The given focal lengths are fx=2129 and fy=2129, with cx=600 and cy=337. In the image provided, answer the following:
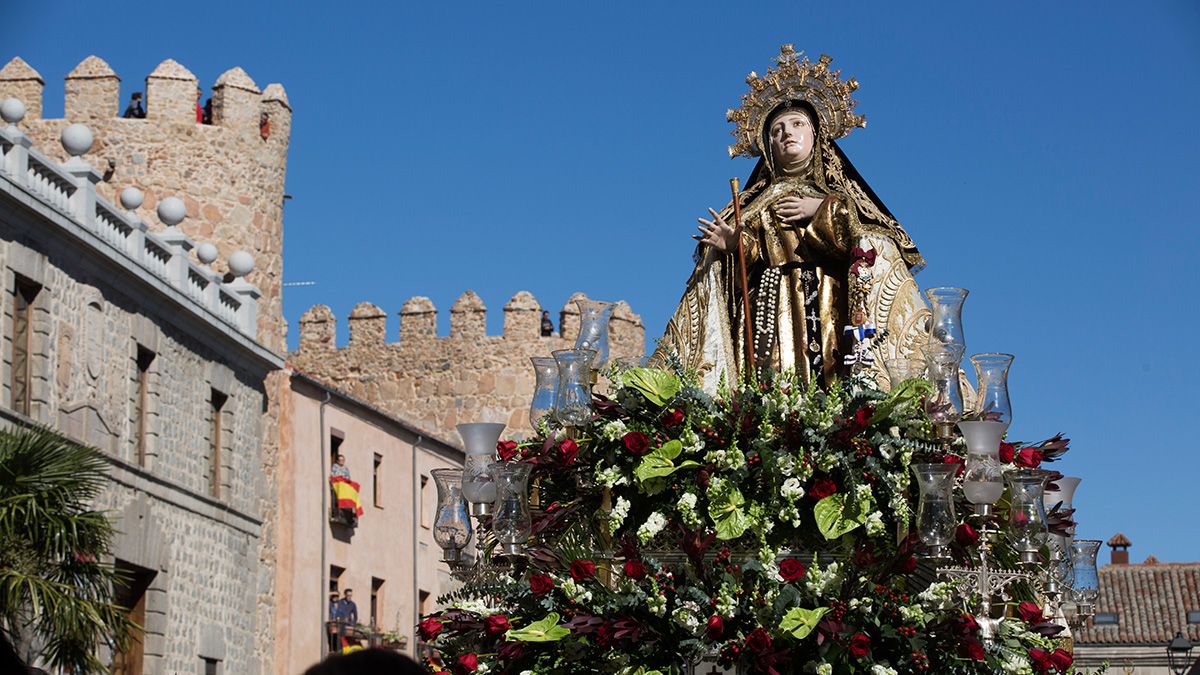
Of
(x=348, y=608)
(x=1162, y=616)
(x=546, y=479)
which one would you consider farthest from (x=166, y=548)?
(x=1162, y=616)

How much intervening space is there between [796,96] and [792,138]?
0.27 meters

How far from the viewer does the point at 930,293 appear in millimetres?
10547

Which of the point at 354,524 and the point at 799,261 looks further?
the point at 354,524

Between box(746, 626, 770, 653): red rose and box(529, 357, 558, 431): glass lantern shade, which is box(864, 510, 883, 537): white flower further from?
box(529, 357, 558, 431): glass lantern shade

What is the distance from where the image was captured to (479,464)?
1028cm

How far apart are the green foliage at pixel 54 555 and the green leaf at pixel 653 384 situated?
273 inches

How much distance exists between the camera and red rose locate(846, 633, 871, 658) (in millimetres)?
9305

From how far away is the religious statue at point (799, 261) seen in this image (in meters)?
11.4

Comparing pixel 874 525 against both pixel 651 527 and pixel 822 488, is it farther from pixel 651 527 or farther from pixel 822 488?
pixel 651 527

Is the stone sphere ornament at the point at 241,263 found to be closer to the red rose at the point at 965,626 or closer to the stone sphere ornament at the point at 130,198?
the stone sphere ornament at the point at 130,198

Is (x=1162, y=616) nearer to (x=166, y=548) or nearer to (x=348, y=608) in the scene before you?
(x=348, y=608)

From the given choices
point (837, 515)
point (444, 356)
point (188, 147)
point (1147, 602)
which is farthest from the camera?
point (1147, 602)

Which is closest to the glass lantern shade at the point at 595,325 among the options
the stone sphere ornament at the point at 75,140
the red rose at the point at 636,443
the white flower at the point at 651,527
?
the red rose at the point at 636,443

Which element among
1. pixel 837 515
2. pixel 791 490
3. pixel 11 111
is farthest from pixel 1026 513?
pixel 11 111
